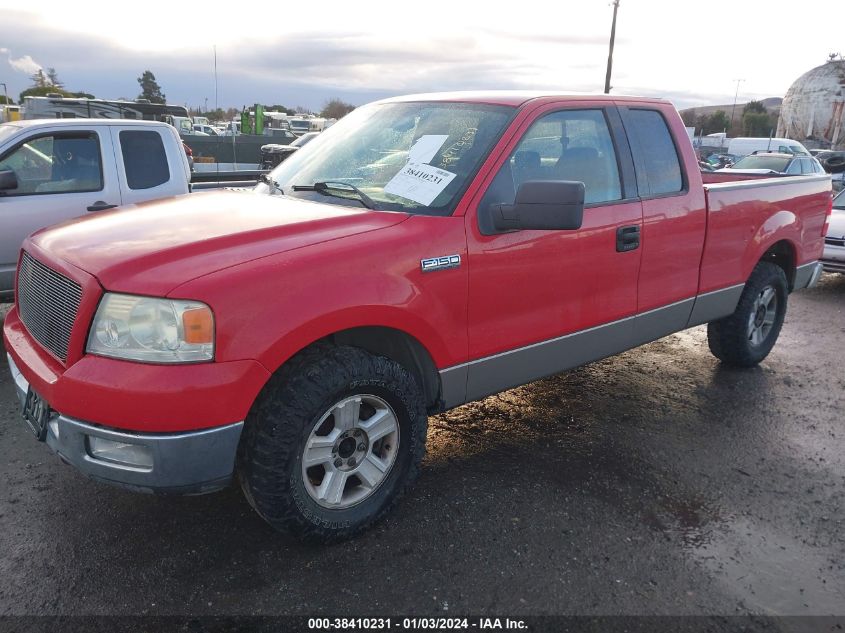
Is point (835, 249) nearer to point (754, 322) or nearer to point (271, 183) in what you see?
point (754, 322)

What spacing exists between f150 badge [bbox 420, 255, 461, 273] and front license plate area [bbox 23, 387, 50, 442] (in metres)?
1.60

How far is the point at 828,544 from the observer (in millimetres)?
3143

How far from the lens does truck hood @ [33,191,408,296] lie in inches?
99.6

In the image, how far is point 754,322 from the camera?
5340 millimetres

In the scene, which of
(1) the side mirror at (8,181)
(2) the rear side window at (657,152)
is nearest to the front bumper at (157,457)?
(2) the rear side window at (657,152)

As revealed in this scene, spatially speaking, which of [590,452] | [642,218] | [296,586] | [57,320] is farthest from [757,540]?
[57,320]

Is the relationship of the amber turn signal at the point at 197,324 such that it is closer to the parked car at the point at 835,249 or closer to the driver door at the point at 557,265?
the driver door at the point at 557,265

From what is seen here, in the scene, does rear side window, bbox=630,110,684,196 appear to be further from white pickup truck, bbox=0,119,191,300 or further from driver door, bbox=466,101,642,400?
white pickup truck, bbox=0,119,191,300

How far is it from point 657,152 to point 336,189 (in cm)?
204

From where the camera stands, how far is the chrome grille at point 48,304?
2.65 meters

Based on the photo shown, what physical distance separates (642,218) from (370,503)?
221cm

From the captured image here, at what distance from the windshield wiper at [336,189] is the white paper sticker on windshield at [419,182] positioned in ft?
0.39

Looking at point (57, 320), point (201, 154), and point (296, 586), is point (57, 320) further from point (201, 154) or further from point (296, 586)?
point (201, 154)

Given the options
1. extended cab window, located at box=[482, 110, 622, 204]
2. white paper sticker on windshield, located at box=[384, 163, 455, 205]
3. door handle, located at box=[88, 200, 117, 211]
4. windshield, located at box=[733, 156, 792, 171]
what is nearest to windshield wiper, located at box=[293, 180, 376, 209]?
white paper sticker on windshield, located at box=[384, 163, 455, 205]
